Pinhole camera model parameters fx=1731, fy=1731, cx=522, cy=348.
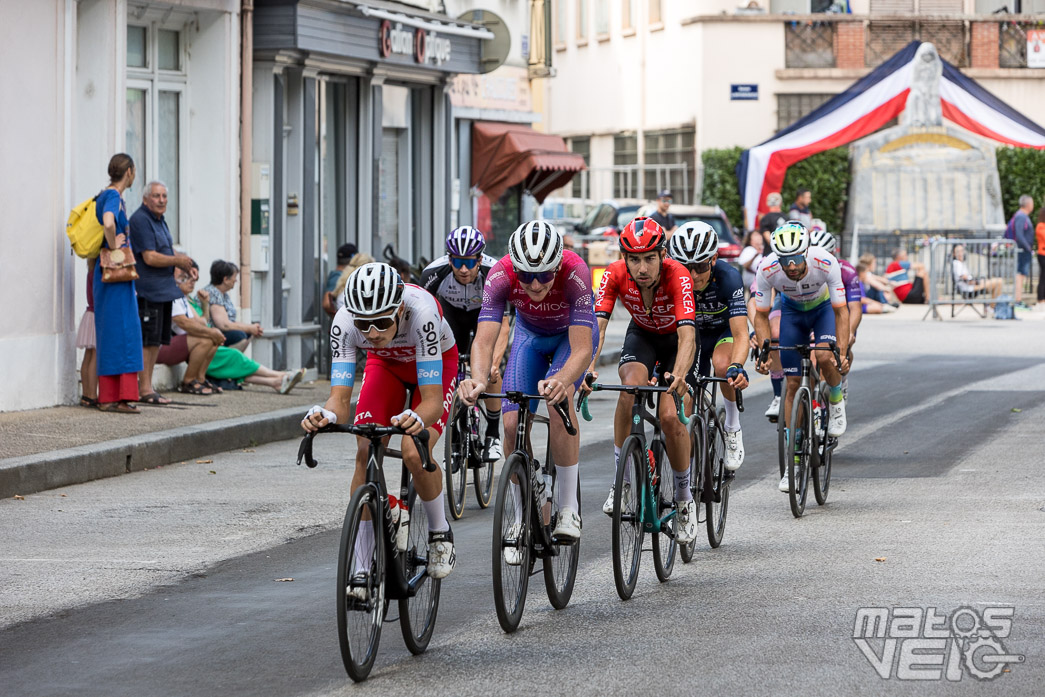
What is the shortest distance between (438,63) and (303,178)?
9.59 feet

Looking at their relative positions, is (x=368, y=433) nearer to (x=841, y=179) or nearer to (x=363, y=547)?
(x=363, y=547)

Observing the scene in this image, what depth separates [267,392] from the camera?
16953 mm

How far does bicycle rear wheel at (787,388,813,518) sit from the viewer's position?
10438 millimetres

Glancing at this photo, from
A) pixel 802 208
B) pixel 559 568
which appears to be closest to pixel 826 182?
pixel 802 208

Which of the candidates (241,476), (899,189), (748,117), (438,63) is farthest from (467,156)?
(748,117)

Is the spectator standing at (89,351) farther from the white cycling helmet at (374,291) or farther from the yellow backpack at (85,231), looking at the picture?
the white cycling helmet at (374,291)

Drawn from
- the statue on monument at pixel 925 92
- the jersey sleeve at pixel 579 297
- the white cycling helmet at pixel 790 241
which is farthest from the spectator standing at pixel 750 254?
the jersey sleeve at pixel 579 297

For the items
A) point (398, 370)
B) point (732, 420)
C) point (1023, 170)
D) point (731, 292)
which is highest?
point (1023, 170)

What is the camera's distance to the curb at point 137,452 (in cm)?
1158

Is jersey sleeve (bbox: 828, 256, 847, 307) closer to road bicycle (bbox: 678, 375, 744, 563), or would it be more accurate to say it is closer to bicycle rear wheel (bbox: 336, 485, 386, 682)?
road bicycle (bbox: 678, 375, 744, 563)

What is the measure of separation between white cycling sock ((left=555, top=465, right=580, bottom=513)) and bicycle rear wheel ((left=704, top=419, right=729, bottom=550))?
151 cm

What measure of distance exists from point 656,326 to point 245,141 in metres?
9.46

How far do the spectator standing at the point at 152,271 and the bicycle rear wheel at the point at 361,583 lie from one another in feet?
28.7

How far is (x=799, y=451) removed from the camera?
1070cm
